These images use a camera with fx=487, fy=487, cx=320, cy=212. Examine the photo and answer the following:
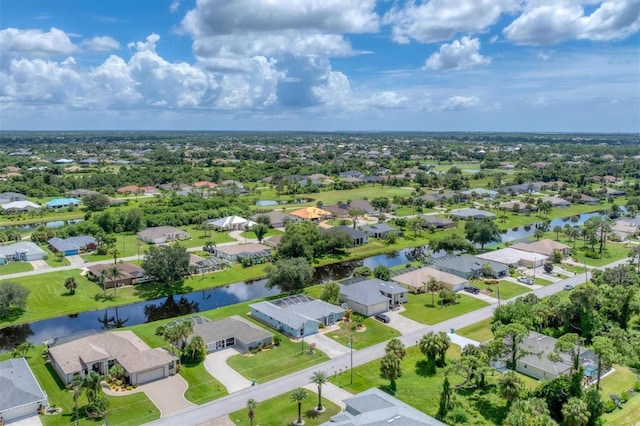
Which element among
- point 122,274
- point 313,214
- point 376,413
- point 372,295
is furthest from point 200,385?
point 313,214

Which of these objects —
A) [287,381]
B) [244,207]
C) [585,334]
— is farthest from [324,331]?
[244,207]

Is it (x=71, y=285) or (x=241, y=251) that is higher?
(x=241, y=251)

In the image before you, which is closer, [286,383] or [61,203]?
[286,383]

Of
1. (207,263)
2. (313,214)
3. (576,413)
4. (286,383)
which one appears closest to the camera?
(576,413)

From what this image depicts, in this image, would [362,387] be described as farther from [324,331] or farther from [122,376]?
[122,376]

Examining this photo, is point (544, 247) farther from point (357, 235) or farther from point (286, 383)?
point (286, 383)

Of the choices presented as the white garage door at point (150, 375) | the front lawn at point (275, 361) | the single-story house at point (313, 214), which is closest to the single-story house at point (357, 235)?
the single-story house at point (313, 214)

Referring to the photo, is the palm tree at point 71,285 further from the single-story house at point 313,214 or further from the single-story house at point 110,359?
the single-story house at point 313,214
